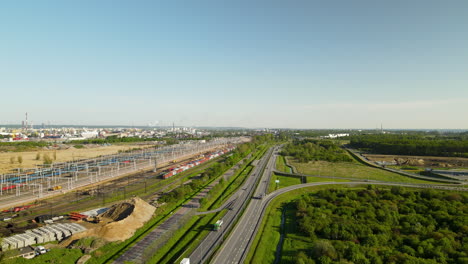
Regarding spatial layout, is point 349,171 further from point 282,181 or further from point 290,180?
point 282,181

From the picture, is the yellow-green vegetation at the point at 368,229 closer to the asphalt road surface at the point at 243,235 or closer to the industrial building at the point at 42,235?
the asphalt road surface at the point at 243,235

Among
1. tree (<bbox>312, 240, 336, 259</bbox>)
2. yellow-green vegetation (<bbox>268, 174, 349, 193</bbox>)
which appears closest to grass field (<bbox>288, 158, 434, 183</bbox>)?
yellow-green vegetation (<bbox>268, 174, 349, 193</bbox>)

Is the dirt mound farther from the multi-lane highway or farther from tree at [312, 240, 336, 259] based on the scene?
tree at [312, 240, 336, 259]

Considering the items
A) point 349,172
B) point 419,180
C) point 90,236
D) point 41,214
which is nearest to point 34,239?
point 90,236

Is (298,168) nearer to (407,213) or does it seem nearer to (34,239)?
(407,213)

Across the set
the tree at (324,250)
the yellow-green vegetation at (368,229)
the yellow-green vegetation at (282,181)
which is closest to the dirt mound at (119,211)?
the yellow-green vegetation at (368,229)

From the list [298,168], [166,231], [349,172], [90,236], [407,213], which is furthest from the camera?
[298,168]

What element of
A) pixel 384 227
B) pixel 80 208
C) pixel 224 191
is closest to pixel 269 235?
pixel 384 227
